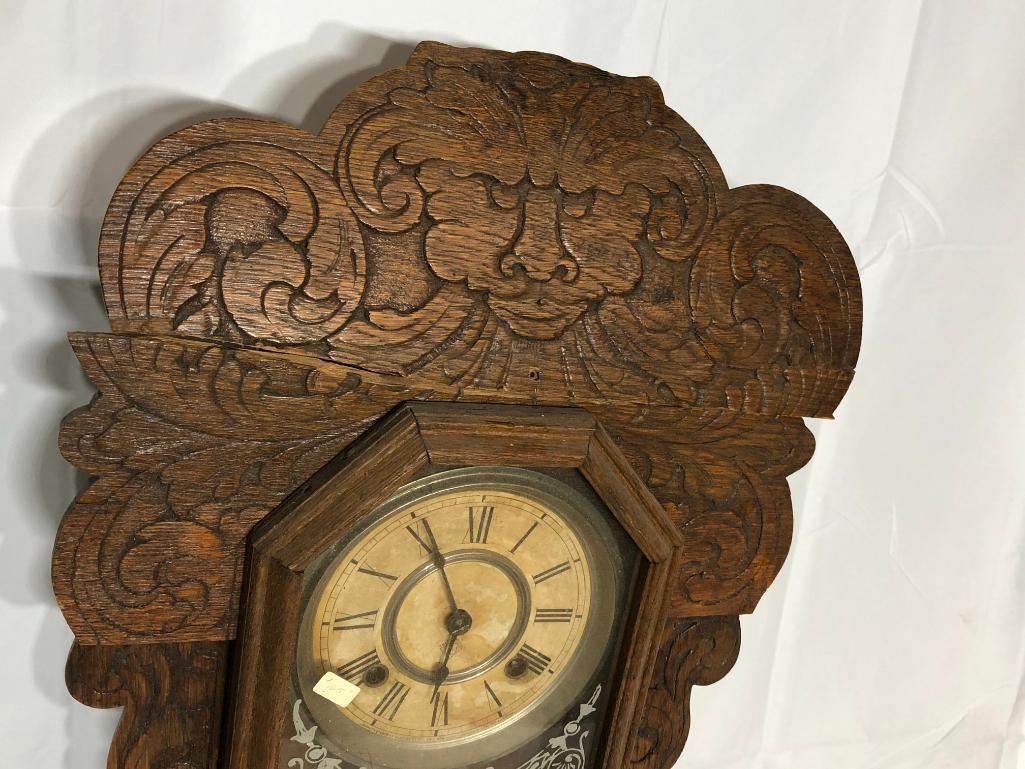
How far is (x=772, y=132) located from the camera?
3.45ft

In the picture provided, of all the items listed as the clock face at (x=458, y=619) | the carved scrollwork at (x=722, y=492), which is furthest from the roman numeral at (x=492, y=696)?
the carved scrollwork at (x=722, y=492)

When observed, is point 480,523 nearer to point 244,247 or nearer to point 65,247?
point 244,247

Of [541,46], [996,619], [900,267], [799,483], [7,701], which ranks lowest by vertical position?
[7,701]

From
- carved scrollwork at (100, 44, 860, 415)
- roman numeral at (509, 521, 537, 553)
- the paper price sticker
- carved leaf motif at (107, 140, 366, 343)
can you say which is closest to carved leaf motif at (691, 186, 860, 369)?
carved scrollwork at (100, 44, 860, 415)

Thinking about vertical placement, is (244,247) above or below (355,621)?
above

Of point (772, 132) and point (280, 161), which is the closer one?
point (280, 161)

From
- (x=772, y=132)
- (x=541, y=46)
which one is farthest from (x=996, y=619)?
(x=541, y=46)

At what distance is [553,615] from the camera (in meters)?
0.91

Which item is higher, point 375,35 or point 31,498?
point 375,35

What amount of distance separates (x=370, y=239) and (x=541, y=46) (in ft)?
1.02

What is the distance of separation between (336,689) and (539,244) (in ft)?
1.41

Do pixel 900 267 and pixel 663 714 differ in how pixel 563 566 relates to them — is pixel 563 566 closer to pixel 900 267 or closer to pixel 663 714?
pixel 663 714

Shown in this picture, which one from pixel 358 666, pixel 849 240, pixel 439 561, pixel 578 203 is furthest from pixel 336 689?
pixel 849 240

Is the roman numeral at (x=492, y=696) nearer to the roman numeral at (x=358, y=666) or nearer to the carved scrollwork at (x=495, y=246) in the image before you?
the roman numeral at (x=358, y=666)
